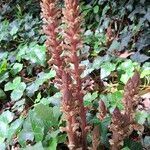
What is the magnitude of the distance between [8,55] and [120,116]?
2695 mm

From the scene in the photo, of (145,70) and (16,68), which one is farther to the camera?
(16,68)

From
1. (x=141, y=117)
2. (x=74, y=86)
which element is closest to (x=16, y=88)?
(x=141, y=117)

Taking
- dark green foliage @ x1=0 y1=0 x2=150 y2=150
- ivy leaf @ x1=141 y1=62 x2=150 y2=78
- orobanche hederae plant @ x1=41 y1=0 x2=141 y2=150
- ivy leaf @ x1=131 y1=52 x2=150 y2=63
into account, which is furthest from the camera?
ivy leaf @ x1=131 y1=52 x2=150 y2=63

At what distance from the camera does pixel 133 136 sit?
2.60 metres

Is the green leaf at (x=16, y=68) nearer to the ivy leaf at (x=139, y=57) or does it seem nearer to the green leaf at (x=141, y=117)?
the ivy leaf at (x=139, y=57)

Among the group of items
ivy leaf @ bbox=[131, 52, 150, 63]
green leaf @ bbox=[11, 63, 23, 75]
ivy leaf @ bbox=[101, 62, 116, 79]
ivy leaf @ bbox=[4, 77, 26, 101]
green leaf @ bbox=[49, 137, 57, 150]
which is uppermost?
green leaf @ bbox=[49, 137, 57, 150]

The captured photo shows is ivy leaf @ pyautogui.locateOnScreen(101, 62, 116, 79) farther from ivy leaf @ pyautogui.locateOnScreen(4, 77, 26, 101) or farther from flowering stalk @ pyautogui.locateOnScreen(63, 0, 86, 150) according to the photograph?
flowering stalk @ pyautogui.locateOnScreen(63, 0, 86, 150)

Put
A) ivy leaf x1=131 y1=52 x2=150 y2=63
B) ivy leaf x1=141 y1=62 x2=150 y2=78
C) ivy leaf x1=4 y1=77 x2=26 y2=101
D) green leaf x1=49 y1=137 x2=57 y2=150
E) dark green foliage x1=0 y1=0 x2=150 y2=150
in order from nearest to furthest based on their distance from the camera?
green leaf x1=49 y1=137 x2=57 y2=150 < dark green foliage x1=0 y1=0 x2=150 y2=150 < ivy leaf x1=141 y1=62 x2=150 y2=78 < ivy leaf x1=4 y1=77 x2=26 y2=101 < ivy leaf x1=131 y1=52 x2=150 y2=63

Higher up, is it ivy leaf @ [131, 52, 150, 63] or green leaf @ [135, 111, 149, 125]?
green leaf @ [135, 111, 149, 125]

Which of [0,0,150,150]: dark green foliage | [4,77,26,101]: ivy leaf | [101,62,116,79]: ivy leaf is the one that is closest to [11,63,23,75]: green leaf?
[0,0,150,150]: dark green foliage

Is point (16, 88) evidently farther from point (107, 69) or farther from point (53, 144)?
point (53, 144)

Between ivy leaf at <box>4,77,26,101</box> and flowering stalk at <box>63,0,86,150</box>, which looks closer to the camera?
flowering stalk at <box>63,0,86,150</box>

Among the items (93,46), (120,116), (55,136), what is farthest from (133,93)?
(93,46)

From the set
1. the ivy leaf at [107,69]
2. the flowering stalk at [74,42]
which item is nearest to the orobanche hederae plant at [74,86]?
the flowering stalk at [74,42]
